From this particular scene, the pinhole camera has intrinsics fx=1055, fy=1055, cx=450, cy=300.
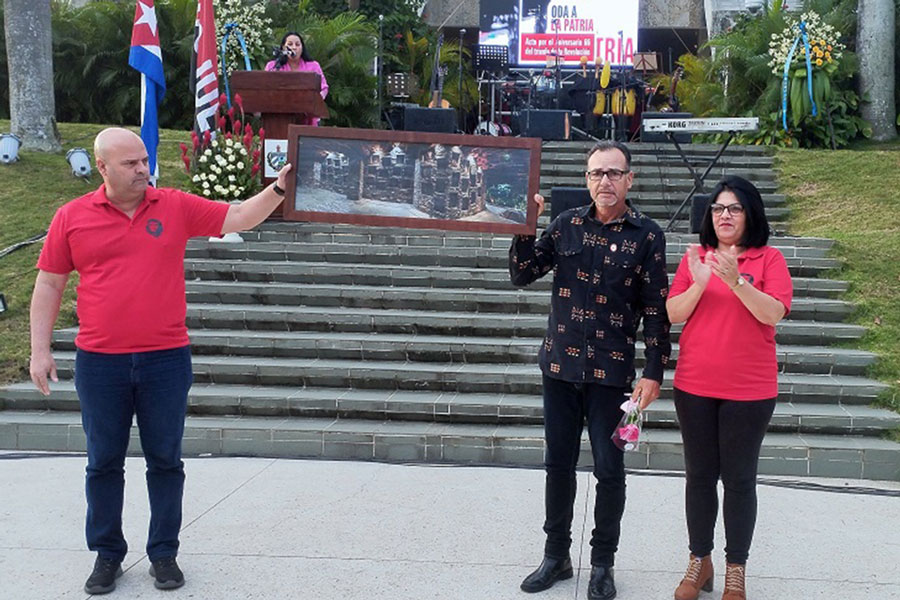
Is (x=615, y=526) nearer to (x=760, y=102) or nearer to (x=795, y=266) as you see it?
(x=795, y=266)

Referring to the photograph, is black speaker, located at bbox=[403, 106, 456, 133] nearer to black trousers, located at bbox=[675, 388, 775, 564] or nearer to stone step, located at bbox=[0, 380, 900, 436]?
stone step, located at bbox=[0, 380, 900, 436]

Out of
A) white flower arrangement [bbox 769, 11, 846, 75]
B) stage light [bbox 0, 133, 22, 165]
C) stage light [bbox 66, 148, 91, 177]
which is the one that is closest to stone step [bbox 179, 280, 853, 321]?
stage light [bbox 66, 148, 91, 177]

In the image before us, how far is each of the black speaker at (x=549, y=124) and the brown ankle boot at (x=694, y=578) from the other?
10612mm

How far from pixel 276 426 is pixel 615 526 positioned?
3.35 metres

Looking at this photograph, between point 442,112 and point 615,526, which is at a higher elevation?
point 442,112

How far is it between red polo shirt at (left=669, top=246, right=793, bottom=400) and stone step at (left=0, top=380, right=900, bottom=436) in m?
2.84

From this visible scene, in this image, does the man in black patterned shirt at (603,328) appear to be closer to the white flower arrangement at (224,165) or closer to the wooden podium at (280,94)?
the wooden podium at (280,94)

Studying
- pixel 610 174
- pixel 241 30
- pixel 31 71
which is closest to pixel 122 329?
pixel 610 174

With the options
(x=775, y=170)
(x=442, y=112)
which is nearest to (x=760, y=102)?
(x=775, y=170)

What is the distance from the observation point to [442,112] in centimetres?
1437

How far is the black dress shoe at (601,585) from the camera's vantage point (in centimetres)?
425

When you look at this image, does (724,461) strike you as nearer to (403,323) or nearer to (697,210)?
(403,323)

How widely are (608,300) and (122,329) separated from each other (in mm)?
1938

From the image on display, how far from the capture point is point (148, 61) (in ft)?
34.2
